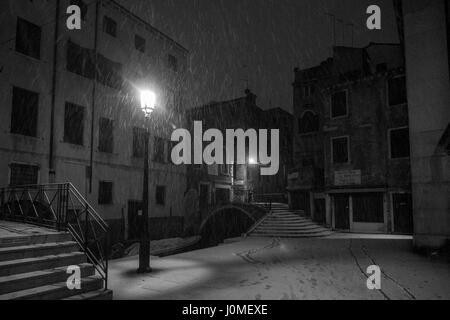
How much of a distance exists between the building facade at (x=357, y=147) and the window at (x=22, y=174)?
17.8 metres

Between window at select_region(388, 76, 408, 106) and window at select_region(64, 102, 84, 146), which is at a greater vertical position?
window at select_region(388, 76, 408, 106)

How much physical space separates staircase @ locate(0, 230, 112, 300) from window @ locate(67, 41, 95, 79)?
1467cm

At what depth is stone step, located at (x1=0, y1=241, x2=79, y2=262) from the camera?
18.6ft

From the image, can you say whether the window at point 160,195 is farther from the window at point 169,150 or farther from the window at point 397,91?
the window at point 397,91

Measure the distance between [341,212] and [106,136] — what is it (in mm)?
17105

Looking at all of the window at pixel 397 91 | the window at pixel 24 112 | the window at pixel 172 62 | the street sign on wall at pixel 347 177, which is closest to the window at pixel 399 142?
the window at pixel 397 91

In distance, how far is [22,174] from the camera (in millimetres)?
15328

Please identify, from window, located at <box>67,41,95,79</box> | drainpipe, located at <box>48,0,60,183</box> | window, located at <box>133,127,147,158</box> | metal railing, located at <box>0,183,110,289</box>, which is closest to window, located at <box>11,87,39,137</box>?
drainpipe, located at <box>48,0,60,183</box>

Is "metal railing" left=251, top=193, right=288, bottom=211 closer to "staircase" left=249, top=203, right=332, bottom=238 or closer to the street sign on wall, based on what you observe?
the street sign on wall

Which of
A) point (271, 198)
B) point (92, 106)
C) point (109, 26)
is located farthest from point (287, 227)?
point (109, 26)

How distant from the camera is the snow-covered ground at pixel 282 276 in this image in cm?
666

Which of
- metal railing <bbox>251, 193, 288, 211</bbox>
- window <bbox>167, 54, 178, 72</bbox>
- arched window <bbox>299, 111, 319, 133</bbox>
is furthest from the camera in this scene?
metal railing <bbox>251, 193, 288, 211</bbox>

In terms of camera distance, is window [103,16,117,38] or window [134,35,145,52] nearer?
window [103,16,117,38]
